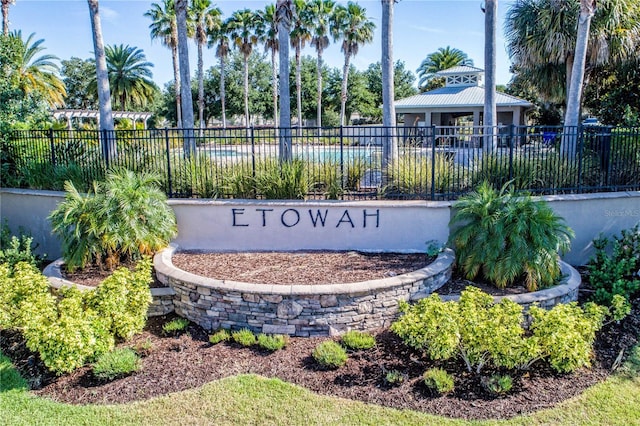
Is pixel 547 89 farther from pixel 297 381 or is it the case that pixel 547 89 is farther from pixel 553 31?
pixel 297 381

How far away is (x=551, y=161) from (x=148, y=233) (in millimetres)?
6828

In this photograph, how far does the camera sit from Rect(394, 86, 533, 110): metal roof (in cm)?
2320

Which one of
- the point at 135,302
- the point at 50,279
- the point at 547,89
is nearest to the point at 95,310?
the point at 135,302

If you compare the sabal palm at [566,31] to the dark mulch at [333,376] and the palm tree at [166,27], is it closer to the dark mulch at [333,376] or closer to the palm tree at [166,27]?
the dark mulch at [333,376]

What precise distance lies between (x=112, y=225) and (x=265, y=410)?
395cm

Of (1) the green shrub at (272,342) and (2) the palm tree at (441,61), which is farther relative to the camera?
(2) the palm tree at (441,61)

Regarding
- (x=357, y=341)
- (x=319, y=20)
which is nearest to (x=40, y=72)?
(x=319, y=20)

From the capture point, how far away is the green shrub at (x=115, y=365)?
499 centimetres

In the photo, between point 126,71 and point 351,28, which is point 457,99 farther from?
point 126,71

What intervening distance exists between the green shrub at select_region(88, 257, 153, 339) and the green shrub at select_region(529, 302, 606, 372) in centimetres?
443

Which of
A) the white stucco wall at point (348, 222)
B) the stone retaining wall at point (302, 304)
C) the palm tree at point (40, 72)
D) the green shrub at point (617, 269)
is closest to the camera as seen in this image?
the stone retaining wall at point (302, 304)

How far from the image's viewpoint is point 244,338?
5.69 m

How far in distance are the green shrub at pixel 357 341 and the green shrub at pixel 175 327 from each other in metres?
2.05

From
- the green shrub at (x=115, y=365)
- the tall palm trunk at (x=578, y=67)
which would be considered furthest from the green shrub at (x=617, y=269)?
the green shrub at (x=115, y=365)
